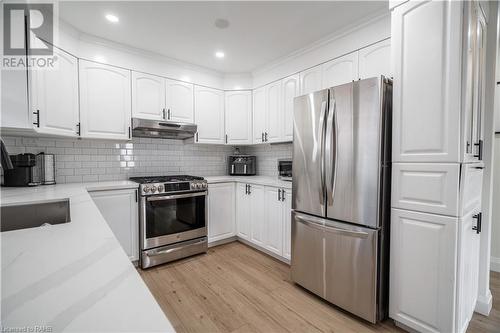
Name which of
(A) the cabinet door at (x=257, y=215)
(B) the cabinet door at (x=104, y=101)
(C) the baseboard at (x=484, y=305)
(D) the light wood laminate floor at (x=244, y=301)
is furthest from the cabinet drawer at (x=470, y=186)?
(B) the cabinet door at (x=104, y=101)

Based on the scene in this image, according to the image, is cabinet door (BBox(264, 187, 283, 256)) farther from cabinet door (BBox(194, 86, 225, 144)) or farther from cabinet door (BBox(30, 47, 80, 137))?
cabinet door (BBox(30, 47, 80, 137))

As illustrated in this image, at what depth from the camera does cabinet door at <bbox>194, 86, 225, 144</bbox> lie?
3383 mm

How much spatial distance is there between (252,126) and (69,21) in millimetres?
2360

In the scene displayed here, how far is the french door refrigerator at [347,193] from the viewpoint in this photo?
170 cm

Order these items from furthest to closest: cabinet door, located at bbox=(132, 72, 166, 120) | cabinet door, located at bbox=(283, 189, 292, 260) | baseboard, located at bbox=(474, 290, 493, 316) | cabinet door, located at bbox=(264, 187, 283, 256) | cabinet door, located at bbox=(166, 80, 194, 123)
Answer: cabinet door, located at bbox=(166, 80, 194, 123) < cabinet door, located at bbox=(132, 72, 166, 120) < cabinet door, located at bbox=(264, 187, 283, 256) < cabinet door, located at bbox=(283, 189, 292, 260) < baseboard, located at bbox=(474, 290, 493, 316)

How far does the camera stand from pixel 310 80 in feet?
9.14

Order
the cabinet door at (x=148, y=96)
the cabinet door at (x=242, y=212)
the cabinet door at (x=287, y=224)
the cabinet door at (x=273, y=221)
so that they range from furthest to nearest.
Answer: the cabinet door at (x=242, y=212) → the cabinet door at (x=148, y=96) → the cabinet door at (x=273, y=221) → the cabinet door at (x=287, y=224)

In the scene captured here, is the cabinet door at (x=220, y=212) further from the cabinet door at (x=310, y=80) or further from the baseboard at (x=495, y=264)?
the baseboard at (x=495, y=264)

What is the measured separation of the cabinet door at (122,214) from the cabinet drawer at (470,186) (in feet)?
9.28

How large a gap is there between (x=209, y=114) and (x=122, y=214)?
178 centimetres

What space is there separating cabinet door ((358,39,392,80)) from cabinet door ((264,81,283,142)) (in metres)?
1.11

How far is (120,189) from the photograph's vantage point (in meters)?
2.52

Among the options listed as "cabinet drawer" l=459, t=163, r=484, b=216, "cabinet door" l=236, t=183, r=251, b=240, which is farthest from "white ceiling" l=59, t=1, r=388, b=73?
"cabinet door" l=236, t=183, r=251, b=240

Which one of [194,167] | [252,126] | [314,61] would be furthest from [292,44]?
[194,167]
